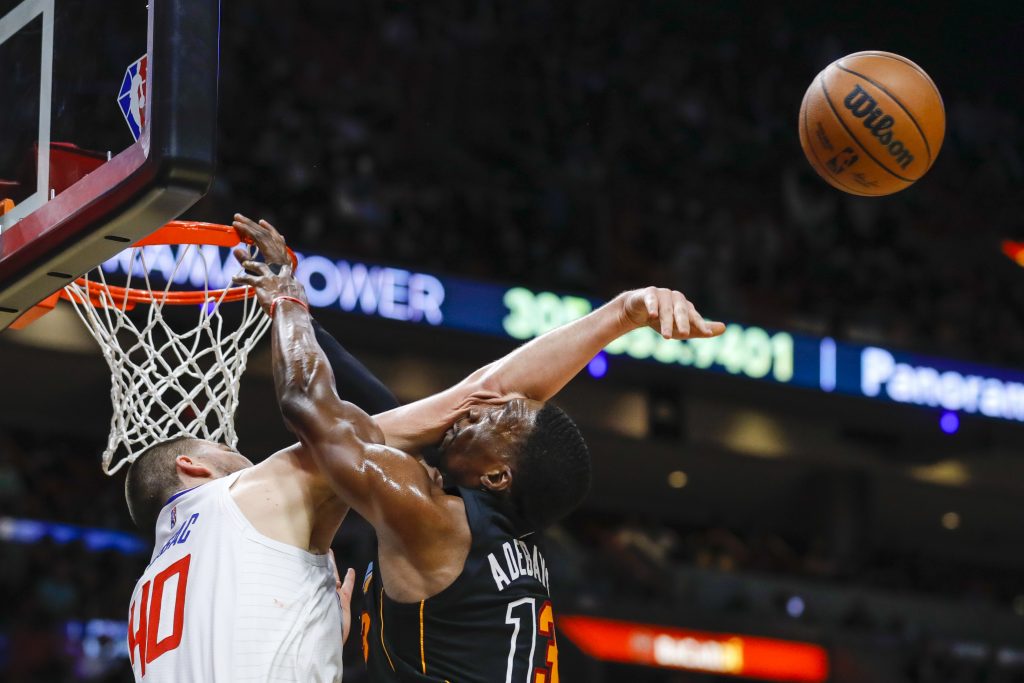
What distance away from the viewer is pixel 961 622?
12656mm

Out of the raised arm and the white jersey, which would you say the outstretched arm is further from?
the white jersey

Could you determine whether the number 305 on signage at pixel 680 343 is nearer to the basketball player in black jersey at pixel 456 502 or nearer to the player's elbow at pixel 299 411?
the basketball player in black jersey at pixel 456 502

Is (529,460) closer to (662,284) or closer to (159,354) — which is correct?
(159,354)

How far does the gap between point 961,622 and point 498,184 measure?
5.60 meters

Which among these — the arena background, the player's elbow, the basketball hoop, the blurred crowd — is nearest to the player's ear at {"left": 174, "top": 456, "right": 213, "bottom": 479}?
the basketball hoop

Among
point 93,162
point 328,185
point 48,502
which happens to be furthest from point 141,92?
point 328,185

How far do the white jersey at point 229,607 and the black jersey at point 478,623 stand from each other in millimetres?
151

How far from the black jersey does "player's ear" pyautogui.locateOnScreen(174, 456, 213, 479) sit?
0.49 meters

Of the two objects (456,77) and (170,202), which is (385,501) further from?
(456,77)

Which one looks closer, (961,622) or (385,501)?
(385,501)

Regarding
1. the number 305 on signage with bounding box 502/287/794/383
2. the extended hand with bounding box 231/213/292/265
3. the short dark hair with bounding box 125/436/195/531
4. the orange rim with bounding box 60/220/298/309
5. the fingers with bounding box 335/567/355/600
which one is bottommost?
the fingers with bounding box 335/567/355/600

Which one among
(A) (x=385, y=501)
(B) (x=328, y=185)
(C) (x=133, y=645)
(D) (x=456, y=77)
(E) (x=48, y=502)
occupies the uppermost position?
(D) (x=456, y=77)

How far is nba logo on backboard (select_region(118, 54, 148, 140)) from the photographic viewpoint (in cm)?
279

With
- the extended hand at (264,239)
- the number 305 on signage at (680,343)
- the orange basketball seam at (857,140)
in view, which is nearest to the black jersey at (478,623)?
the extended hand at (264,239)
